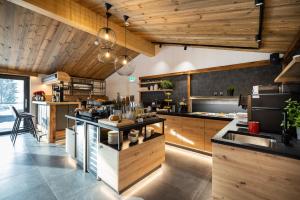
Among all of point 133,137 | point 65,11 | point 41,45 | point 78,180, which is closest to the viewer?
point 133,137

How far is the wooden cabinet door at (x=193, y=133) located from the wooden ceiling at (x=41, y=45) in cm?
348

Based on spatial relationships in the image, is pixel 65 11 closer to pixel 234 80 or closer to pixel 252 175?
pixel 252 175

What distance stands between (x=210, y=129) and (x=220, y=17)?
2263mm

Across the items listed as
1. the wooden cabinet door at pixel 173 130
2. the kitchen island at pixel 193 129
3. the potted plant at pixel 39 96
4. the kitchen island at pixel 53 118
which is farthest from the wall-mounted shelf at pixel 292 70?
the potted plant at pixel 39 96

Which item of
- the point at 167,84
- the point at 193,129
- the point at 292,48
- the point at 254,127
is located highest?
the point at 292,48

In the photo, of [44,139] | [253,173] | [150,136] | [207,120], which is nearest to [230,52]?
[207,120]

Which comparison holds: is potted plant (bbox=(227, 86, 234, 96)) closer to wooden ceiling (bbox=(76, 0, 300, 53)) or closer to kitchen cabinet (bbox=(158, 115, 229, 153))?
kitchen cabinet (bbox=(158, 115, 229, 153))

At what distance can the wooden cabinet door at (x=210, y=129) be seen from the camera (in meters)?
3.27

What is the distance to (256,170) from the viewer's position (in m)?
1.29

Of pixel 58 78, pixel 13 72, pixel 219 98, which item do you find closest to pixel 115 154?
pixel 219 98

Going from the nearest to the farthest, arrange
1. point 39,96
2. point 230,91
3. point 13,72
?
point 230,91, point 13,72, point 39,96

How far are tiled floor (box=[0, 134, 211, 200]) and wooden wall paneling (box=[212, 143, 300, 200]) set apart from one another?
0.85 m

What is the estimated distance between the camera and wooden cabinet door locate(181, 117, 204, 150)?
3535 mm

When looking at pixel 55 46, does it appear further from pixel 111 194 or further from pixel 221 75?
pixel 221 75
